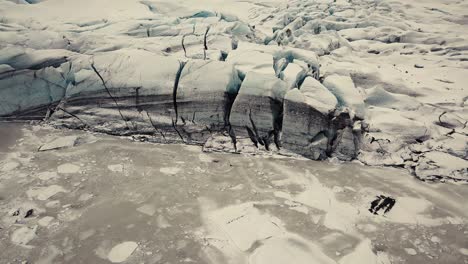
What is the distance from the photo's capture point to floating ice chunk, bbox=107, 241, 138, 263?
359 centimetres

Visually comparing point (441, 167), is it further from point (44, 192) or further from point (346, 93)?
point (44, 192)

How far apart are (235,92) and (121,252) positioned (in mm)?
3258

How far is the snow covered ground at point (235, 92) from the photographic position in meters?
5.62

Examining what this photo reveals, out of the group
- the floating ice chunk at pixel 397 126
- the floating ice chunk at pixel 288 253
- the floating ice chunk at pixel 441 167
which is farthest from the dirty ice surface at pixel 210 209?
the floating ice chunk at pixel 397 126

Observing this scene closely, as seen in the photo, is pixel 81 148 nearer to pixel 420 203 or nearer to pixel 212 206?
pixel 212 206

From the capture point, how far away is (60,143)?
5.73m

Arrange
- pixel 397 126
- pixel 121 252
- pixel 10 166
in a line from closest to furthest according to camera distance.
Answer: pixel 121 252 → pixel 10 166 → pixel 397 126

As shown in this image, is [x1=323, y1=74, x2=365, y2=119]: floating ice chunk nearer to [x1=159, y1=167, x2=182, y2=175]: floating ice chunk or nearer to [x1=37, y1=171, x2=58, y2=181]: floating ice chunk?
[x1=159, y1=167, x2=182, y2=175]: floating ice chunk

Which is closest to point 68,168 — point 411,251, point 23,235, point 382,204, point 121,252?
point 23,235

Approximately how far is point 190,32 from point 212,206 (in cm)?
481

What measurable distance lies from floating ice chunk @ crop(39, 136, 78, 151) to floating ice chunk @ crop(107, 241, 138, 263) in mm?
2659

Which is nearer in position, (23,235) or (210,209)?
(23,235)

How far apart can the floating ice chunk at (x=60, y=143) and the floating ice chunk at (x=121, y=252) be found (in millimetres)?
2659

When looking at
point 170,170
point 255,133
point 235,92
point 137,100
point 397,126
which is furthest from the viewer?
point 137,100
